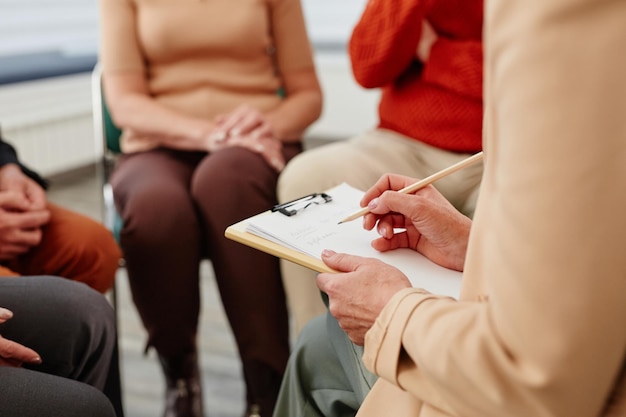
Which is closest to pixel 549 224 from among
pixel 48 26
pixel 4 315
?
pixel 4 315

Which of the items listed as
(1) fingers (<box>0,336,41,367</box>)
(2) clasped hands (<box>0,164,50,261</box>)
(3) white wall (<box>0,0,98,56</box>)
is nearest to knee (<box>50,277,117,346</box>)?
(1) fingers (<box>0,336,41,367</box>)

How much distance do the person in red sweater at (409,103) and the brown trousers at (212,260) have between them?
2.4 inches

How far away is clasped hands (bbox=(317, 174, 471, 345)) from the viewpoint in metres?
0.71

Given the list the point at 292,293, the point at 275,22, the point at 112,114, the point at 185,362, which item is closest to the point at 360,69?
the point at 275,22

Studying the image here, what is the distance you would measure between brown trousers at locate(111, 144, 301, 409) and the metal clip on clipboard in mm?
482

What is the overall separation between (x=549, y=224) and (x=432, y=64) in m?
1.02

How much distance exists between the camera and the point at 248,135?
62.7 inches

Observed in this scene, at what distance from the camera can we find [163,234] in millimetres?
1440

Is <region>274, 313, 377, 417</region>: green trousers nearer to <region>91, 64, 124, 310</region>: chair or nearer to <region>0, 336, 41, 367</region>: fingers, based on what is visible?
<region>0, 336, 41, 367</region>: fingers

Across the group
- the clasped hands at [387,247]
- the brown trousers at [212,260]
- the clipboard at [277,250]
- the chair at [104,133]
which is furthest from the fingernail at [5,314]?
the chair at [104,133]

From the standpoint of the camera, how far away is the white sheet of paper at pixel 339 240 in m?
0.80

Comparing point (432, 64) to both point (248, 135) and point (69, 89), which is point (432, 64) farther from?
point (69, 89)

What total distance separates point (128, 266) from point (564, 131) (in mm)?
1174

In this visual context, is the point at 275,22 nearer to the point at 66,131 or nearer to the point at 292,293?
the point at 292,293
